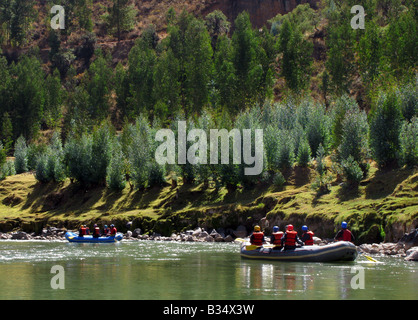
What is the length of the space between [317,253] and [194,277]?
1017cm

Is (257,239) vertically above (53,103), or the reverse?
(53,103)

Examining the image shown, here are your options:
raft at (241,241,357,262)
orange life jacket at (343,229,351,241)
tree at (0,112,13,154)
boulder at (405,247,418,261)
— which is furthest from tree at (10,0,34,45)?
boulder at (405,247,418,261)

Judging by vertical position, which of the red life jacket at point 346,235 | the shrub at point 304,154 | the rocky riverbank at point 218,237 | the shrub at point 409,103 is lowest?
the rocky riverbank at point 218,237

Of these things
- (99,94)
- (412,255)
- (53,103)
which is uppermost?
(99,94)

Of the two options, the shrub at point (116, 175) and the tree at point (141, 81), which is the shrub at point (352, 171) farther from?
the tree at point (141, 81)

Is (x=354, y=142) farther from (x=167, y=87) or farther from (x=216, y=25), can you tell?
(x=216, y=25)

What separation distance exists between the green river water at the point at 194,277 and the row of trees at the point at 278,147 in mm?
19410

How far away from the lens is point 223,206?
5981cm

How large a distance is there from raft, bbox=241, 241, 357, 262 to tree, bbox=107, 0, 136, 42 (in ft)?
408

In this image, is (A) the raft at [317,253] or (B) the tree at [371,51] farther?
(B) the tree at [371,51]

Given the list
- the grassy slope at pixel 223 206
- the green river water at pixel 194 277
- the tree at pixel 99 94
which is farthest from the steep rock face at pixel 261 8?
the green river water at pixel 194 277

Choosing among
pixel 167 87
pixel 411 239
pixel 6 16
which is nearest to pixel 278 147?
pixel 411 239

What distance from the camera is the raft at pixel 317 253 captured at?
116 feet
